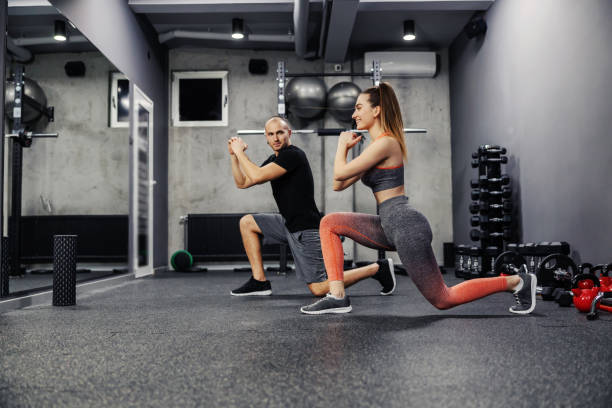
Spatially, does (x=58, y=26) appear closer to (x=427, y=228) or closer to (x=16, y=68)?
(x=16, y=68)

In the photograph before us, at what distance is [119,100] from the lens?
4.84m

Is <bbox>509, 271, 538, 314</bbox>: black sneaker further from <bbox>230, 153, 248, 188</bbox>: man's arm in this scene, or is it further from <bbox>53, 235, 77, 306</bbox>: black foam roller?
<bbox>53, 235, 77, 306</bbox>: black foam roller

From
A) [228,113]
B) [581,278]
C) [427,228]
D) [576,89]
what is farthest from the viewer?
[228,113]

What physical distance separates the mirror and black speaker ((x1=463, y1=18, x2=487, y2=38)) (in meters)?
3.67

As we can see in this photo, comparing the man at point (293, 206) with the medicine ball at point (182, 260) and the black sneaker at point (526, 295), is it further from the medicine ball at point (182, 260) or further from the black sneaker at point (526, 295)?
the medicine ball at point (182, 260)

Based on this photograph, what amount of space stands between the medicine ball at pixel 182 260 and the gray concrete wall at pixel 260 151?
534 mm

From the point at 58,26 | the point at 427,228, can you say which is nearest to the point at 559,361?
the point at 427,228

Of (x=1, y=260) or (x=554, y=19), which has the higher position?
(x=554, y=19)

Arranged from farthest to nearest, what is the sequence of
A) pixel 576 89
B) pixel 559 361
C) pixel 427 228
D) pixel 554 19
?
1. pixel 554 19
2. pixel 576 89
3. pixel 427 228
4. pixel 559 361

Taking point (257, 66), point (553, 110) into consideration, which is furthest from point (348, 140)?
point (257, 66)

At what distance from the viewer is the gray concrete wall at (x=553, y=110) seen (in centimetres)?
331

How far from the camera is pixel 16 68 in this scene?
305cm

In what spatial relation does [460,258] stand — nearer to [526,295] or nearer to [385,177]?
[526,295]

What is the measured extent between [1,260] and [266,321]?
1.57 metres
